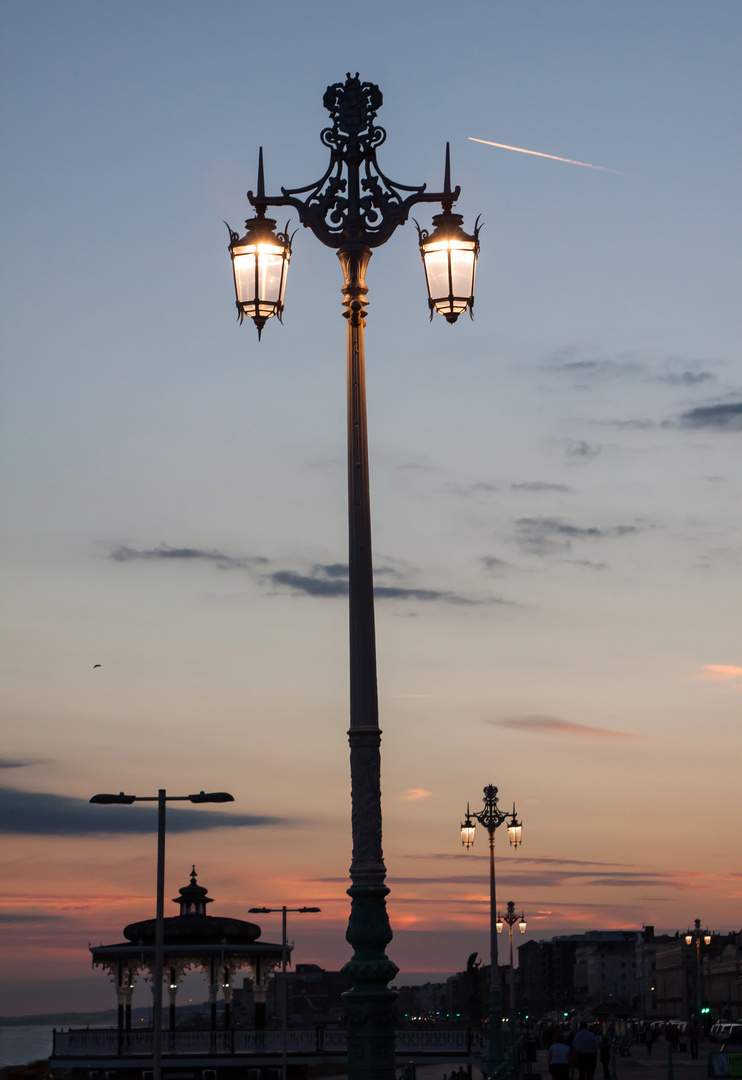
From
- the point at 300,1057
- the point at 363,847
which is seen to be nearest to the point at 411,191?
the point at 363,847

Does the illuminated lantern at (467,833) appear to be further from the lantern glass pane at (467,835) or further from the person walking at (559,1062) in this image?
the person walking at (559,1062)

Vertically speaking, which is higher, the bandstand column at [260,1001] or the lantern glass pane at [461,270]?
the lantern glass pane at [461,270]

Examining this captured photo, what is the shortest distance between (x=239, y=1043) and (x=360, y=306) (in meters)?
50.6

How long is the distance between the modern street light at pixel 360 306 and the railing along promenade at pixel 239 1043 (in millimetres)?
46987

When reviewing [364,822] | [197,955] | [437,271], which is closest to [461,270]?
[437,271]

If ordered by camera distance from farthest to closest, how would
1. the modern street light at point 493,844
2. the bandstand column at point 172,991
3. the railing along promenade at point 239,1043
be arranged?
1. the bandstand column at point 172,991
2. the railing along promenade at point 239,1043
3. the modern street light at point 493,844

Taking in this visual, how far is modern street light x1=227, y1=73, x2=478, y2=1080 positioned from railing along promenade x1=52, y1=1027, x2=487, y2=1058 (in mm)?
46987

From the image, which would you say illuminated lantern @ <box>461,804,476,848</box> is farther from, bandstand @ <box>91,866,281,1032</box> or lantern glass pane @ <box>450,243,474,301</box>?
lantern glass pane @ <box>450,243,474,301</box>

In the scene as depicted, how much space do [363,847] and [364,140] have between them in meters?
6.44

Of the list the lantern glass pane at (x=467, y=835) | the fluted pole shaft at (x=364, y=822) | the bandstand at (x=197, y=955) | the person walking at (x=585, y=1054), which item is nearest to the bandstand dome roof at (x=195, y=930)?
the bandstand at (x=197, y=955)

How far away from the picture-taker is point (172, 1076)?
56.4 metres

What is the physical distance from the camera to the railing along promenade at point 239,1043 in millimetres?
55312

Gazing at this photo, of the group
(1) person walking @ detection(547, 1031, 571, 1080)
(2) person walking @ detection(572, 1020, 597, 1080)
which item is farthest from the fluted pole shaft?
(2) person walking @ detection(572, 1020, 597, 1080)

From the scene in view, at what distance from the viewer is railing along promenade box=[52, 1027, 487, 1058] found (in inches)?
2178
